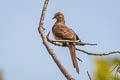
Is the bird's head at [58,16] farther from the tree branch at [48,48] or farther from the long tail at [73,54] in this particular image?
the tree branch at [48,48]

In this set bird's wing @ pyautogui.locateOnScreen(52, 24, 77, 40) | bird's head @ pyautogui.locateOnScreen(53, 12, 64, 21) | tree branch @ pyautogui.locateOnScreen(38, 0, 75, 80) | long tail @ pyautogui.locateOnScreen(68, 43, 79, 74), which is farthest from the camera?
bird's head @ pyautogui.locateOnScreen(53, 12, 64, 21)

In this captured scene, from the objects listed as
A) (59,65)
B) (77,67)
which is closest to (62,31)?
(77,67)

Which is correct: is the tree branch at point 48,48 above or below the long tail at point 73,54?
above

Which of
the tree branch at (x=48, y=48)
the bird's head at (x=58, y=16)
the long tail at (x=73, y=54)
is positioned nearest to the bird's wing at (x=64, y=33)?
the long tail at (x=73, y=54)

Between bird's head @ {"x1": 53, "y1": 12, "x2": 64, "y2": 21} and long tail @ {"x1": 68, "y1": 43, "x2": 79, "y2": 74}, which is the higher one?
bird's head @ {"x1": 53, "y1": 12, "x2": 64, "y2": 21}

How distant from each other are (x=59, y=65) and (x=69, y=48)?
3884 mm

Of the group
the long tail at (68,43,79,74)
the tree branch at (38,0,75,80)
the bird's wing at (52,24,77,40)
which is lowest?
the long tail at (68,43,79,74)

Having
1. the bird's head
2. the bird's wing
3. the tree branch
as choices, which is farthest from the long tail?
the bird's head

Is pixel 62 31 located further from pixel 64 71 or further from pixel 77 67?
pixel 64 71

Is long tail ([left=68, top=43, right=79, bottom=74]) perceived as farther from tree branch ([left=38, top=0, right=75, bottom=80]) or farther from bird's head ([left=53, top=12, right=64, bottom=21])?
bird's head ([left=53, top=12, right=64, bottom=21])

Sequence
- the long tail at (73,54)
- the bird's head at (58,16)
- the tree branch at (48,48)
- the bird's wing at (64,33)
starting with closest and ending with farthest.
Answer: the tree branch at (48,48) → the long tail at (73,54) → the bird's wing at (64,33) → the bird's head at (58,16)

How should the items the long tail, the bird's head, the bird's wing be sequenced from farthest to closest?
the bird's head → the bird's wing → the long tail

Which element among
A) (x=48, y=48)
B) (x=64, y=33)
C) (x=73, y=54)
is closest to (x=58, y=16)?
(x=64, y=33)

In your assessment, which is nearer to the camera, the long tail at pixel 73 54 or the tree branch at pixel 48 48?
the tree branch at pixel 48 48
